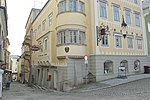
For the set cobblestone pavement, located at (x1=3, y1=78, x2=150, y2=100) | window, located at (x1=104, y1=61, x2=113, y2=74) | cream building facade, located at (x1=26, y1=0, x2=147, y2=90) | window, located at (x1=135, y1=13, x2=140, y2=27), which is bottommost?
cobblestone pavement, located at (x1=3, y1=78, x2=150, y2=100)

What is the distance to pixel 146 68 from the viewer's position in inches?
1037

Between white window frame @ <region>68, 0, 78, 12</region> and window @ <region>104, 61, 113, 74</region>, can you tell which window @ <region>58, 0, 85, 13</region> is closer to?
white window frame @ <region>68, 0, 78, 12</region>

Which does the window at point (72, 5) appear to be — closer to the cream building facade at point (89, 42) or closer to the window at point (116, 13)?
the cream building facade at point (89, 42)

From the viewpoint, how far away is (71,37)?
68.9 feet

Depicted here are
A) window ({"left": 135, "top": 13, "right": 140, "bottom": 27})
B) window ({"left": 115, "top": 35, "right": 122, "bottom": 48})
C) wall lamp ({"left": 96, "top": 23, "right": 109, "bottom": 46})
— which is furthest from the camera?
window ({"left": 135, "top": 13, "right": 140, "bottom": 27})

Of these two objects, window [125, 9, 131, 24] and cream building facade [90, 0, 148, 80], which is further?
window [125, 9, 131, 24]

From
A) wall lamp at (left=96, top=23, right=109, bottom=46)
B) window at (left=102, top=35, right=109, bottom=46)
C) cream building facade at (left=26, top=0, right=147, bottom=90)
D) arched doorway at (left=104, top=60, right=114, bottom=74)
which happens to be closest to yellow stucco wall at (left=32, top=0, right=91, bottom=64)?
cream building facade at (left=26, top=0, right=147, bottom=90)

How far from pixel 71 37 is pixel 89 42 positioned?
2447 millimetres

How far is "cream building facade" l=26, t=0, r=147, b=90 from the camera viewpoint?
2111 cm

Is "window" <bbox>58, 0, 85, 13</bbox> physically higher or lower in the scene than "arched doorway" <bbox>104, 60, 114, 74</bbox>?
higher

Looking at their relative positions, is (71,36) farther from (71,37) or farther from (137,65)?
(137,65)

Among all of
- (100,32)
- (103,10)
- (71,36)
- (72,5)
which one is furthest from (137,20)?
(71,36)

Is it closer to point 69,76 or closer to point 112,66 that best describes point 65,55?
point 69,76

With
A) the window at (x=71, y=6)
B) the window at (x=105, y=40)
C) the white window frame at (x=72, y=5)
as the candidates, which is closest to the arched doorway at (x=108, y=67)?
the window at (x=105, y=40)
